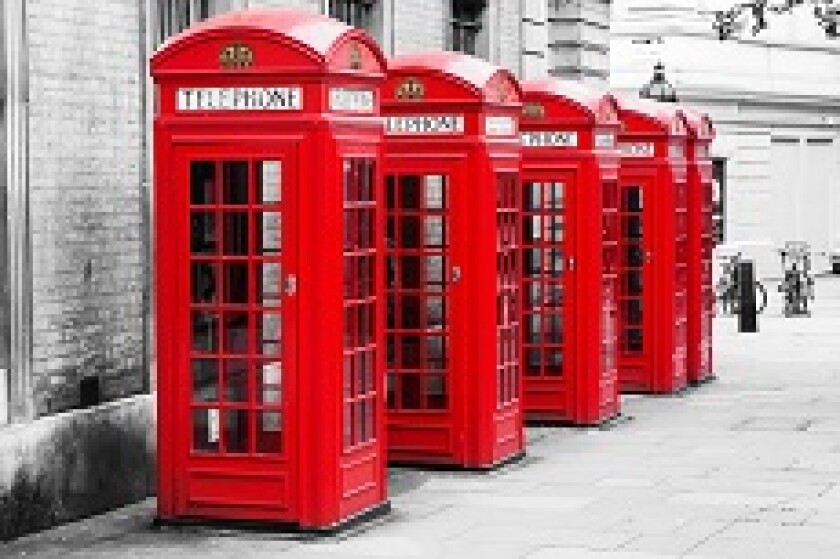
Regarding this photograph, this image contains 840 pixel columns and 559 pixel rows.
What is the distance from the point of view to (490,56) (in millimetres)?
19297

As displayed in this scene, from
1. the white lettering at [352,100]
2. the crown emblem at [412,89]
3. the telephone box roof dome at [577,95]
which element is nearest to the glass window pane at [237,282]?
the white lettering at [352,100]

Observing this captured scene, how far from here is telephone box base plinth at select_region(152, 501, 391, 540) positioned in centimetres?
1102

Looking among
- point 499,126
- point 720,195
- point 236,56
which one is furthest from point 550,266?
point 720,195

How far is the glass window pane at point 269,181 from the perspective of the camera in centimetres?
1095

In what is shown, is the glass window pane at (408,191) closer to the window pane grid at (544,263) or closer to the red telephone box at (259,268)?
the red telephone box at (259,268)

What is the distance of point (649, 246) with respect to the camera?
1838 cm

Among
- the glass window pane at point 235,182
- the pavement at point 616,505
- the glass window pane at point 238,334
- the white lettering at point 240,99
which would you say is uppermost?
the white lettering at point 240,99

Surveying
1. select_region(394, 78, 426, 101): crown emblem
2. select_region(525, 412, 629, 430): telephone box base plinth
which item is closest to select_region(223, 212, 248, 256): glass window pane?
select_region(394, 78, 426, 101): crown emblem

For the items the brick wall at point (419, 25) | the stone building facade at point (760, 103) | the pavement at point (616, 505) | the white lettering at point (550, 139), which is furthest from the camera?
the stone building facade at point (760, 103)

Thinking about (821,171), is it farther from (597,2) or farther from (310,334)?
(310,334)

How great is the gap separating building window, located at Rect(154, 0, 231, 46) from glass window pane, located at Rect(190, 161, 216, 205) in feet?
7.27

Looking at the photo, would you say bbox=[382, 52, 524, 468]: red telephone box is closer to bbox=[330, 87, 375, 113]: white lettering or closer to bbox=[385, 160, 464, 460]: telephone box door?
bbox=[385, 160, 464, 460]: telephone box door

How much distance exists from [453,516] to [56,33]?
345cm

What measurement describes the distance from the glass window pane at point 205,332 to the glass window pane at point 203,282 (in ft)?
0.27
